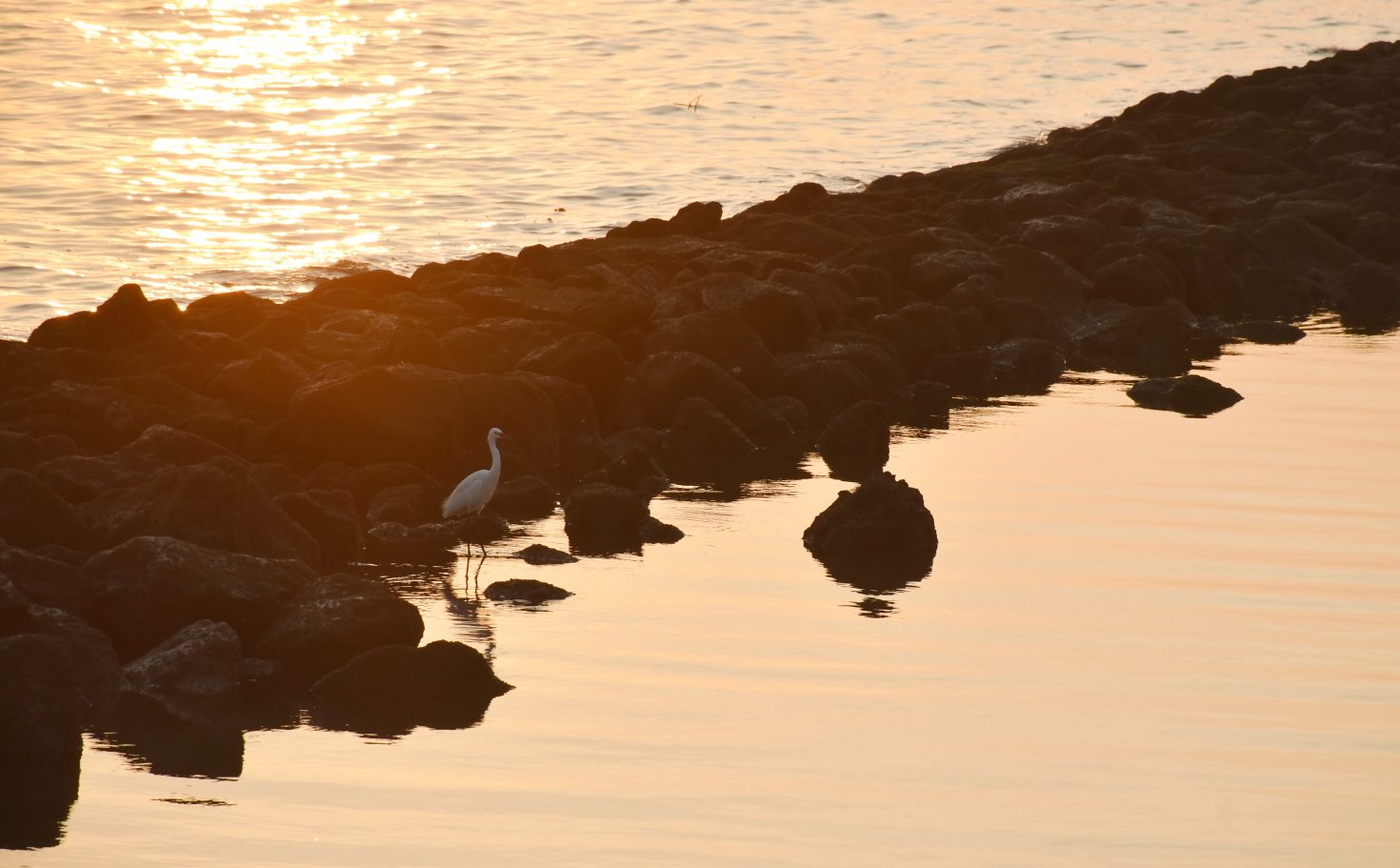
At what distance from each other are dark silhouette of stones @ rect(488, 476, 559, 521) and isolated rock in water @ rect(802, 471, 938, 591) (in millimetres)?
2667

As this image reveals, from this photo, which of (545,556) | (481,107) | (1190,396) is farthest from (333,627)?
(481,107)

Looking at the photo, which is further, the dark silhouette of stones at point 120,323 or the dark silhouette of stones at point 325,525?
the dark silhouette of stones at point 120,323

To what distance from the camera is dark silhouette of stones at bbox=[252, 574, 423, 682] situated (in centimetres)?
1170

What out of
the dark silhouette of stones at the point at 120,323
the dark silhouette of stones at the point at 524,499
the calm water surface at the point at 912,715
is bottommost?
the dark silhouette of stones at the point at 524,499

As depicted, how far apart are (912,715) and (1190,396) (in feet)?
32.5

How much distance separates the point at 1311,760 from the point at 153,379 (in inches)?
420

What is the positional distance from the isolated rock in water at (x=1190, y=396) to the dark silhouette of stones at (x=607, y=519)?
7.12 meters

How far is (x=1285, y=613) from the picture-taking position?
13.0 meters

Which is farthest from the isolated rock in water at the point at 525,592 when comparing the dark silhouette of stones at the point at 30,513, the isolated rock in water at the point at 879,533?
the dark silhouette of stones at the point at 30,513

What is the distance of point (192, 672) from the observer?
452 inches

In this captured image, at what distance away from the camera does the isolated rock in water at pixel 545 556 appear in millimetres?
14500

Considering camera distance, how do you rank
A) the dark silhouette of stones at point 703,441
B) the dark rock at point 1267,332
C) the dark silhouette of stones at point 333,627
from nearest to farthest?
the dark silhouette of stones at point 333,627
the dark silhouette of stones at point 703,441
the dark rock at point 1267,332

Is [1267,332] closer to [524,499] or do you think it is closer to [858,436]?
[858,436]

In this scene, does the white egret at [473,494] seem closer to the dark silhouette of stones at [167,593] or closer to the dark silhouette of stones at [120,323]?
the dark silhouette of stones at [167,593]
